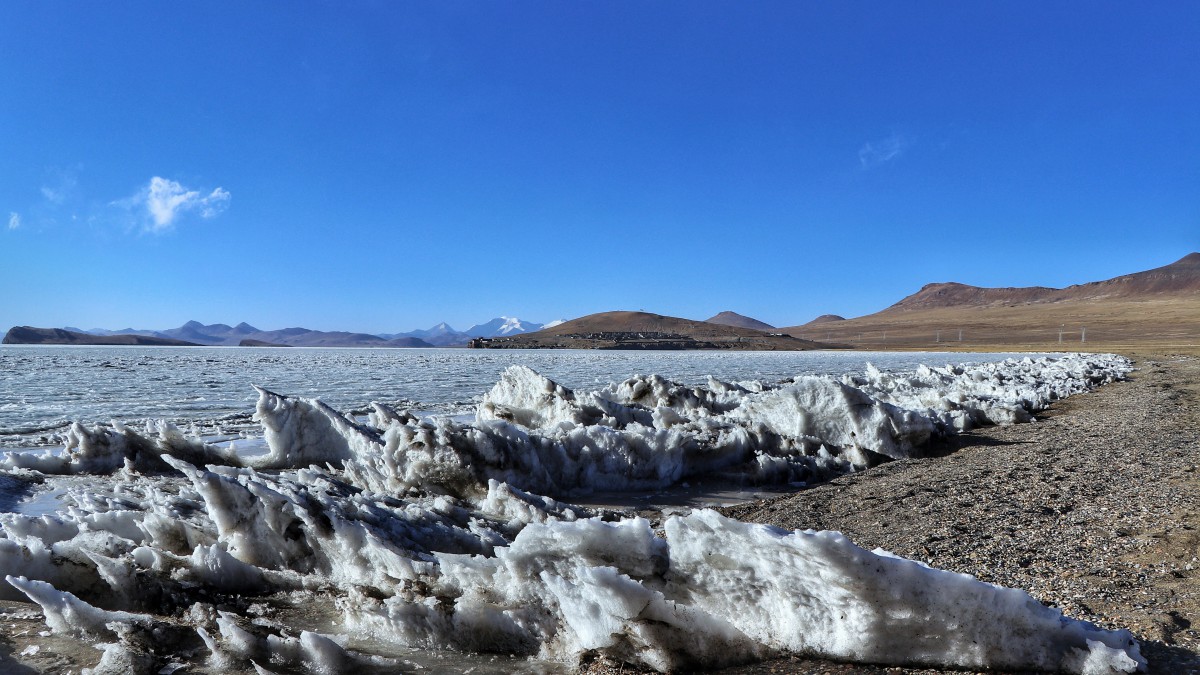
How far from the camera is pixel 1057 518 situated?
12.0 feet

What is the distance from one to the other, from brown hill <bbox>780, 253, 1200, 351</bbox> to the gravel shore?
4997cm

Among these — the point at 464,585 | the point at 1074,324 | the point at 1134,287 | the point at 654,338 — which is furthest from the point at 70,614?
the point at 1134,287

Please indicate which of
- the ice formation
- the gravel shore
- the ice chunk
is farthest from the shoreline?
the ice chunk

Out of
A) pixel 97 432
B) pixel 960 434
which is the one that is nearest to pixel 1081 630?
pixel 960 434

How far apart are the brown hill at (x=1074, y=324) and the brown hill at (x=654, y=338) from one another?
14.0 m

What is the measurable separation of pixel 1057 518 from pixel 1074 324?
113 metres

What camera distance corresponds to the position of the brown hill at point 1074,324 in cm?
7125

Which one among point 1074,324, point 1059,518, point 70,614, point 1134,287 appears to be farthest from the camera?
point 1134,287

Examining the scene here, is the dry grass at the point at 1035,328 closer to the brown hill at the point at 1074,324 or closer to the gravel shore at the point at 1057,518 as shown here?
the brown hill at the point at 1074,324

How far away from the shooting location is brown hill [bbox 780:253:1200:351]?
71.2 m

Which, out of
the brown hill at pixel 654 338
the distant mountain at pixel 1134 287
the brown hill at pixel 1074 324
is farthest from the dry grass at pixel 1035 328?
the distant mountain at pixel 1134 287

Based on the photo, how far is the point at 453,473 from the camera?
479 centimetres

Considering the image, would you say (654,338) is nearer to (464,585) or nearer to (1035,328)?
(1035,328)

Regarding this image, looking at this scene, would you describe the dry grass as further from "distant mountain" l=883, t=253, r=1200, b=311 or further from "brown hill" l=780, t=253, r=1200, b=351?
"distant mountain" l=883, t=253, r=1200, b=311
